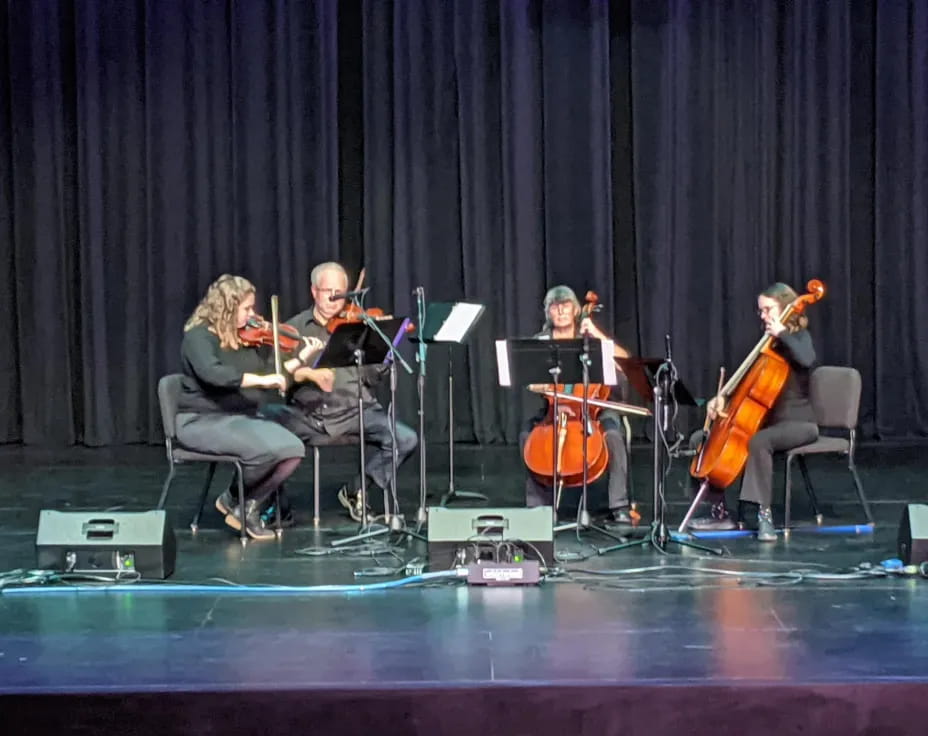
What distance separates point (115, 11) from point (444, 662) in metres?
6.87

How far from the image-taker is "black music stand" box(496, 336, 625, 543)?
219 inches

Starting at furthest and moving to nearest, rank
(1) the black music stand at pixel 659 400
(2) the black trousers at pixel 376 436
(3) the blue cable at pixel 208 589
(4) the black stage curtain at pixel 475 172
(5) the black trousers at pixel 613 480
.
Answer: (4) the black stage curtain at pixel 475 172, (2) the black trousers at pixel 376 436, (5) the black trousers at pixel 613 480, (1) the black music stand at pixel 659 400, (3) the blue cable at pixel 208 589

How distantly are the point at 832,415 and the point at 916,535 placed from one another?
1325mm

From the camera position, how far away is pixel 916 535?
4918 millimetres

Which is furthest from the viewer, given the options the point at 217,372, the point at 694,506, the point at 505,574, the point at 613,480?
the point at 613,480

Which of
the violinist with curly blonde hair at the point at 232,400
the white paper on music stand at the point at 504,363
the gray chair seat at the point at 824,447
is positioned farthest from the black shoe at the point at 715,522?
the violinist with curly blonde hair at the point at 232,400

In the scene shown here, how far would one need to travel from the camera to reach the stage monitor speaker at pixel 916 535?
491 centimetres

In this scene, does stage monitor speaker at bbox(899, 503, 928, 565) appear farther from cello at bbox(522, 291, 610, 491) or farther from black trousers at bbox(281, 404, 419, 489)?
black trousers at bbox(281, 404, 419, 489)

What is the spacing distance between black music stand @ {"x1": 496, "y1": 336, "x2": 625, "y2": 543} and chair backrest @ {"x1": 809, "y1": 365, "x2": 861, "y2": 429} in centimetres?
120

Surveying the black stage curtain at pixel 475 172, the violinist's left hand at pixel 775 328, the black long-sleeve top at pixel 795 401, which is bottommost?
the black long-sleeve top at pixel 795 401

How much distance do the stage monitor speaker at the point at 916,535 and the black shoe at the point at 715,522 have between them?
3.48ft

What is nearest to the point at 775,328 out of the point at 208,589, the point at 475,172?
the point at 208,589

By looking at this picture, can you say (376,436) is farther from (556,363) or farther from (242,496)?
(556,363)

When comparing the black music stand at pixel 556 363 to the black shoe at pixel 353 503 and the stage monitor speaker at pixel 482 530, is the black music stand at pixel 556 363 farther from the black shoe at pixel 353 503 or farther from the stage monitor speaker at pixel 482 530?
the black shoe at pixel 353 503
